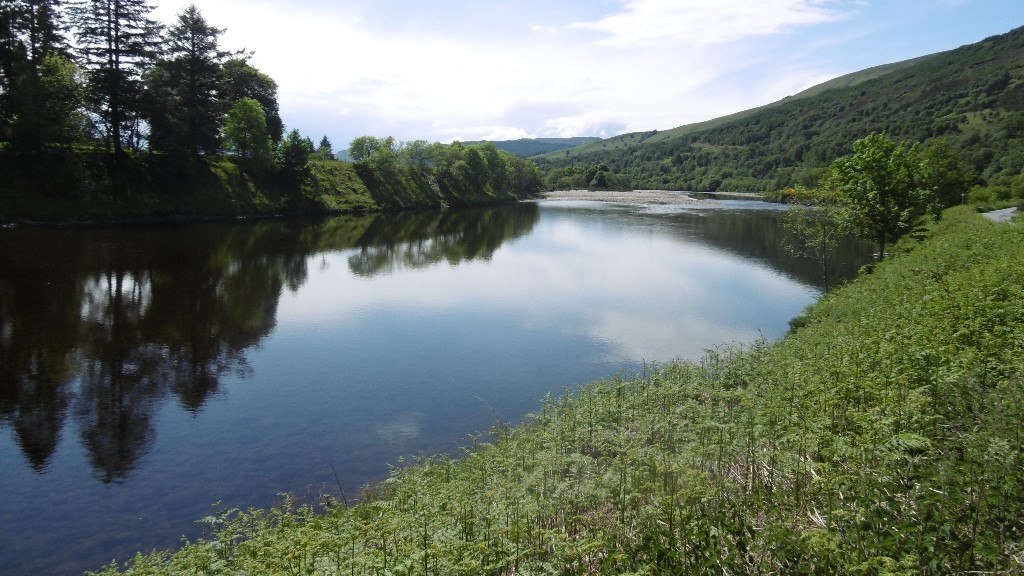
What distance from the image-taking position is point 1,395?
635 inches

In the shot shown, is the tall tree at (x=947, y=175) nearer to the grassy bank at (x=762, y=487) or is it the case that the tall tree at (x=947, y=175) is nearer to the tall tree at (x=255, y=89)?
the grassy bank at (x=762, y=487)

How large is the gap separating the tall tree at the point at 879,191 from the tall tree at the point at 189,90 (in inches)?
2396

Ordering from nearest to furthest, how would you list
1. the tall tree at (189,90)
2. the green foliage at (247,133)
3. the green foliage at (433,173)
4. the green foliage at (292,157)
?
1. the tall tree at (189,90)
2. the green foliage at (247,133)
3. the green foliage at (292,157)
4. the green foliage at (433,173)

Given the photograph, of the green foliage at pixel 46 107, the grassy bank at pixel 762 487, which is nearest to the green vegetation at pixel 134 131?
the green foliage at pixel 46 107

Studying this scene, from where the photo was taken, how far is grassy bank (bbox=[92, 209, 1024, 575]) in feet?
17.3

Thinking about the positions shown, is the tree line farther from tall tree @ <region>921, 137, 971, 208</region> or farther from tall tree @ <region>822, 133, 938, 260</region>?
tall tree @ <region>921, 137, 971, 208</region>

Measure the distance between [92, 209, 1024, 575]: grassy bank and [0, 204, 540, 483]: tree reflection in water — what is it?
7002 mm

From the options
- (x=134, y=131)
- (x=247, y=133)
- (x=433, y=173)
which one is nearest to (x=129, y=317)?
(x=134, y=131)

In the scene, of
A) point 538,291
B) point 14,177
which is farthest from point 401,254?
point 14,177

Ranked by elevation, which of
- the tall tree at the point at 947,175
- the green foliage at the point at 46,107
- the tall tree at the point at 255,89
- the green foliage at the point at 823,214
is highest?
the tall tree at the point at 255,89

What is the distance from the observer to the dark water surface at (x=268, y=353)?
40.8 ft

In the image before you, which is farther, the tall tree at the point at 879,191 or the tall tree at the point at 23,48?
the tall tree at the point at 23,48

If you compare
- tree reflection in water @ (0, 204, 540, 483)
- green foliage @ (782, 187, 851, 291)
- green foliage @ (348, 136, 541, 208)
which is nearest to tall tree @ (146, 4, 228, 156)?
tree reflection in water @ (0, 204, 540, 483)

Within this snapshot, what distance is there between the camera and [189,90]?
6456 cm
